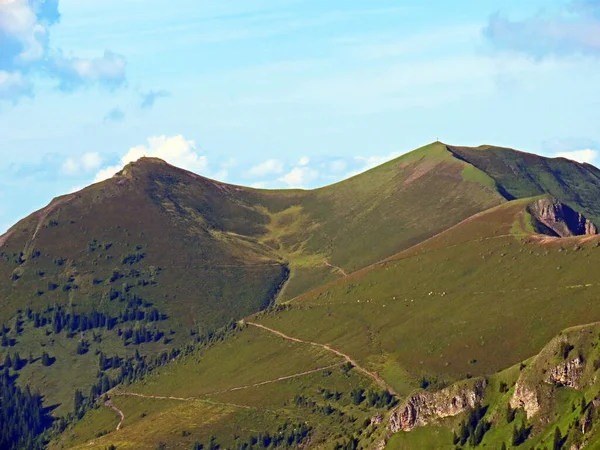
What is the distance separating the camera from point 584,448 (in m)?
199
